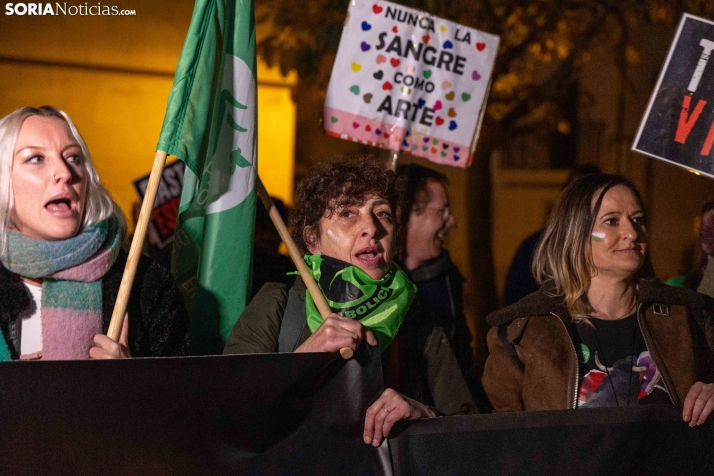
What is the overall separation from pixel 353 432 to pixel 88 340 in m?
0.83

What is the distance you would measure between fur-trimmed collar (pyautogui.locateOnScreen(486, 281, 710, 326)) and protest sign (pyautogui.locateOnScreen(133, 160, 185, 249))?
3792 mm

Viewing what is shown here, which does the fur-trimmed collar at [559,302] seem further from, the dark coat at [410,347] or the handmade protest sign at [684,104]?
the handmade protest sign at [684,104]

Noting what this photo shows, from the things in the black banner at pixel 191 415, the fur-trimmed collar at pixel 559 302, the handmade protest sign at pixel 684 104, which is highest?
the handmade protest sign at pixel 684 104

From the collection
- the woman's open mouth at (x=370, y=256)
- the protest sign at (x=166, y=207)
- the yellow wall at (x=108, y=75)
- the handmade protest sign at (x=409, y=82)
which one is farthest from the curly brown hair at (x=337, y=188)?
the yellow wall at (x=108, y=75)

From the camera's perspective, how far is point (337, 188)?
302cm

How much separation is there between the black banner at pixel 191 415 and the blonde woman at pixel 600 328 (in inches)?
29.2

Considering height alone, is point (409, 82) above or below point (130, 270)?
above

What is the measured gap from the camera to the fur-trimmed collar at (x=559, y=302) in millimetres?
3109

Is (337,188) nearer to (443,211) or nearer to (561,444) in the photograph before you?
(561,444)

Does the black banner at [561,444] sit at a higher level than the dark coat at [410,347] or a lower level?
lower

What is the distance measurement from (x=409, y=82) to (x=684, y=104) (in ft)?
4.69

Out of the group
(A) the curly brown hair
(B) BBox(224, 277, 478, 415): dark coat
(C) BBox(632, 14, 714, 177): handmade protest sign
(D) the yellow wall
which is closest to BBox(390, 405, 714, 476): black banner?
(B) BBox(224, 277, 478, 415): dark coat

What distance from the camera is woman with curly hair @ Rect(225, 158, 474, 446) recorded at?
277 centimetres

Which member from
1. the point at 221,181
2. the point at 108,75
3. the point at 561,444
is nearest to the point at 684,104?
the point at 561,444
